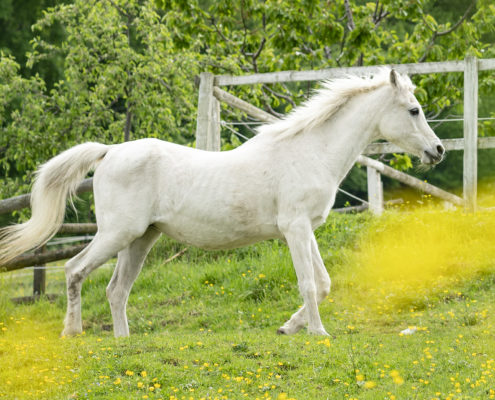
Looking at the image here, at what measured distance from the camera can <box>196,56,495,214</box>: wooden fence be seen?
8.79m

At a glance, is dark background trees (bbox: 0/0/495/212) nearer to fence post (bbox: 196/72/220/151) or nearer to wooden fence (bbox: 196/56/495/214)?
wooden fence (bbox: 196/56/495/214)

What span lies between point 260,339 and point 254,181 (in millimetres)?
1439

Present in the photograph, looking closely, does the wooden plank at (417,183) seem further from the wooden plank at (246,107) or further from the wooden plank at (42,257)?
the wooden plank at (42,257)

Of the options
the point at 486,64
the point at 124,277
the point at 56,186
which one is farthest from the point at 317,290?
the point at 486,64

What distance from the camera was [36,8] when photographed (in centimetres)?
2166

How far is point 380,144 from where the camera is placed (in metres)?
9.18

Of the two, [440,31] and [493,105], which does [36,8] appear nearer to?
[440,31]

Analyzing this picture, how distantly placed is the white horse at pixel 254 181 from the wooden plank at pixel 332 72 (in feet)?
9.12

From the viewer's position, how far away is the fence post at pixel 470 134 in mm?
8758

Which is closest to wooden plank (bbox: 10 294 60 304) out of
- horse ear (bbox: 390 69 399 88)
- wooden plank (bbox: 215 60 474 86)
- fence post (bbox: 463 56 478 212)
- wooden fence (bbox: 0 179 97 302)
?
wooden fence (bbox: 0 179 97 302)

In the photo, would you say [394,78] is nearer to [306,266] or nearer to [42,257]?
[306,266]

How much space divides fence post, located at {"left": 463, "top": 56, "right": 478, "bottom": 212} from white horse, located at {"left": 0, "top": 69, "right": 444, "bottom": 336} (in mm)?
2986

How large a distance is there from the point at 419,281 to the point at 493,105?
19846mm

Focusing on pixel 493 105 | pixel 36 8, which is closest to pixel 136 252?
pixel 36 8
